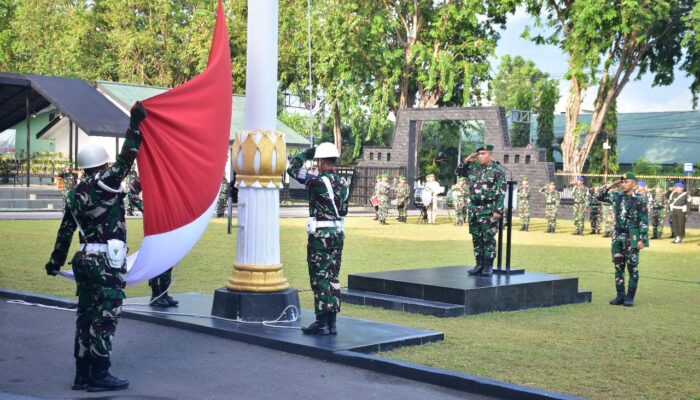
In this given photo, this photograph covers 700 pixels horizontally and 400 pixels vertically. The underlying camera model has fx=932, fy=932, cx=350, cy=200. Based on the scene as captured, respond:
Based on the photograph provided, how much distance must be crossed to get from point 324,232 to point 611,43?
3685 centimetres

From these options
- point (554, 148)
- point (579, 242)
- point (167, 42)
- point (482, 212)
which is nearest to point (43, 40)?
point (167, 42)

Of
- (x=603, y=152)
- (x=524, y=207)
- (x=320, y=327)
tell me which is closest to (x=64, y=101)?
(x=524, y=207)

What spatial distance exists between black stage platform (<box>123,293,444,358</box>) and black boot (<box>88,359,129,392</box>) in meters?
2.05

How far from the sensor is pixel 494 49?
160ft

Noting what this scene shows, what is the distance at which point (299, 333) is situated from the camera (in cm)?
929

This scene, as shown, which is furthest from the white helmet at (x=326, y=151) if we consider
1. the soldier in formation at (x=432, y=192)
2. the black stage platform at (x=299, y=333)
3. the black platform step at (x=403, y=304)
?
the soldier in formation at (x=432, y=192)

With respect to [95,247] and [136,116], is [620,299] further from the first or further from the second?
[95,247]

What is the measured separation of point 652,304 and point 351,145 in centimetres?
5496

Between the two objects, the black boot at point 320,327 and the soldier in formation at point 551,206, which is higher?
the soldier in formation at point 551,206

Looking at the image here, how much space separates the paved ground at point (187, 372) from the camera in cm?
709

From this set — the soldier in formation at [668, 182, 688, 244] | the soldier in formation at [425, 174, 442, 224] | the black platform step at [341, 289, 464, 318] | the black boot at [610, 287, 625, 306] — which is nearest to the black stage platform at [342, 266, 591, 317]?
the black platform step at [341, 289, 464, 318]

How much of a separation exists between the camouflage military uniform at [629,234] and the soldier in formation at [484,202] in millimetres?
1693

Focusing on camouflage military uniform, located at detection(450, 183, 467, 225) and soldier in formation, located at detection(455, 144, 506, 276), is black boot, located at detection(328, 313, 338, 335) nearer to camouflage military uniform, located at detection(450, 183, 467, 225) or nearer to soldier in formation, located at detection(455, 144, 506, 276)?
soldier in formation, located at detection(455, 144, 506, 276)

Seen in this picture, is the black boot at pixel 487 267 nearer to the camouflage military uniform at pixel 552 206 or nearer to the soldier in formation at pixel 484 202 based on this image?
the soldier in formation at pixel 484 202
